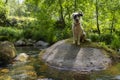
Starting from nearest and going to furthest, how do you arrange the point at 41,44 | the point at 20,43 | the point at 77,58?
1. the point at 77,58
2. the point at 41,44
3. the point at 20,43

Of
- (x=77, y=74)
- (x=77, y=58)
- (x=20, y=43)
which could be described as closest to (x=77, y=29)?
(x=77, y=58)

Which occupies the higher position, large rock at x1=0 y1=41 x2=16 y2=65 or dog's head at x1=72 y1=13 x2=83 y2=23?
dog's head at x1=72 y1=13 x2=83 y2=23

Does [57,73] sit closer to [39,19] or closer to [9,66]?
[9,66]

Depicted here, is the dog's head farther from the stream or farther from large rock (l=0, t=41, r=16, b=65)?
large rock (l=0, t=41, r=16, b=65)

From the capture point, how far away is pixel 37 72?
12.1m

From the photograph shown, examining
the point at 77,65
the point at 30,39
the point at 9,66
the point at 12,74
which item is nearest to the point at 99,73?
the point at 77,65

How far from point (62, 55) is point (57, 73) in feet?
5.02

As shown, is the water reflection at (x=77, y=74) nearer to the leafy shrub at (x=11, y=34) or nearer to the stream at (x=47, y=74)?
the stream at (x=47, y=74)

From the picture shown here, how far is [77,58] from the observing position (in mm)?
12602

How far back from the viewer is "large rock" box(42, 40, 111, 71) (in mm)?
12320

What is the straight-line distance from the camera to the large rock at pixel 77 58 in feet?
40.4

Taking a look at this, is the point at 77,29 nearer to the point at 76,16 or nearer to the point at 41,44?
the point at 76,16

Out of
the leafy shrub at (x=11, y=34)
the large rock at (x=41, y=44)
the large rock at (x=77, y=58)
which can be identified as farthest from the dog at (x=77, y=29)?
the leafy shrub at (x=11, y=34)

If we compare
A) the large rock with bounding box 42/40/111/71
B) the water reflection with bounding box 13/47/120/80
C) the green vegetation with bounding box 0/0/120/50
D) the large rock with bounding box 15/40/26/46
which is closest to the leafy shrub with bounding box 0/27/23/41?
the green vegetation with bounding box 0/0/120/50
